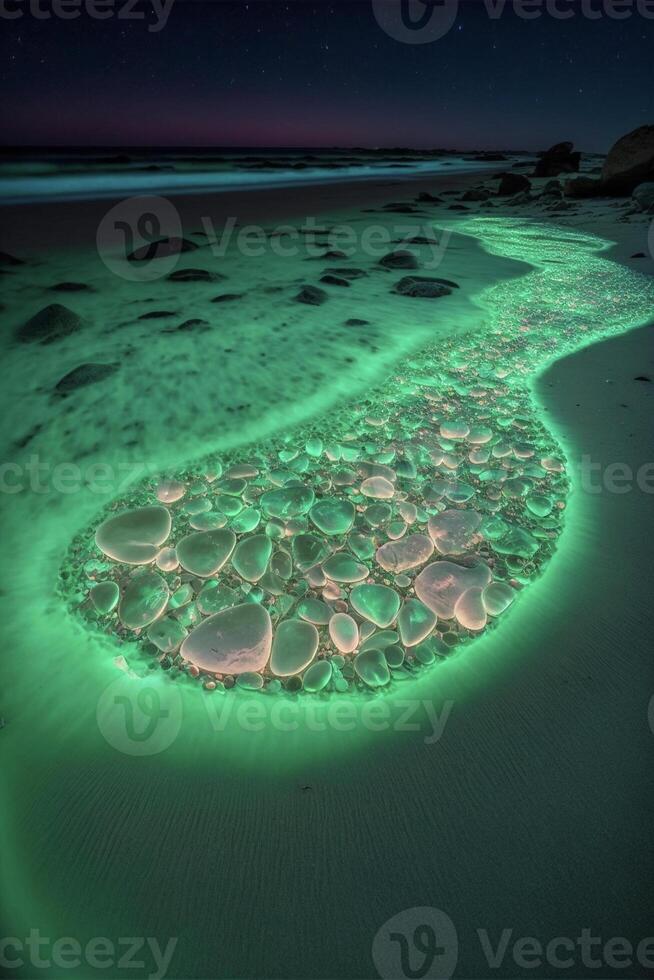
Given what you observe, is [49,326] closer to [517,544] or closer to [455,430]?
[455,430]

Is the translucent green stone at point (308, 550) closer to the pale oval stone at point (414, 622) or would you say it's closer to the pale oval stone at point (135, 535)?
the pale oval stone at point (414, 622)

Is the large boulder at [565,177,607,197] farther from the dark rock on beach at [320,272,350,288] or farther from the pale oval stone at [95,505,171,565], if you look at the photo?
the pale oval stone at [95,505,171,565]

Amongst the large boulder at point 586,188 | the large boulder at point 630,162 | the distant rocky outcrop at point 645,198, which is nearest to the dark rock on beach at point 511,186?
the large boulder at point 586,188

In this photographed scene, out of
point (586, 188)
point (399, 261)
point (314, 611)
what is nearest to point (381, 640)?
point (314, 611)

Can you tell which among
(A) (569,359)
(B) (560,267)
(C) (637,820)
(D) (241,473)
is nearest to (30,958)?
(C) (637,820)

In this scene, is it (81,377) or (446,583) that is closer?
(446,583)

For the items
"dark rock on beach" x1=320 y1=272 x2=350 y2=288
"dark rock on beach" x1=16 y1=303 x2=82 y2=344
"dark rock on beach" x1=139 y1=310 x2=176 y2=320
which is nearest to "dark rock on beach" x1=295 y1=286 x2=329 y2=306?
"dark rock on beach" x1=320 y1=272 x2=350 y2=288
